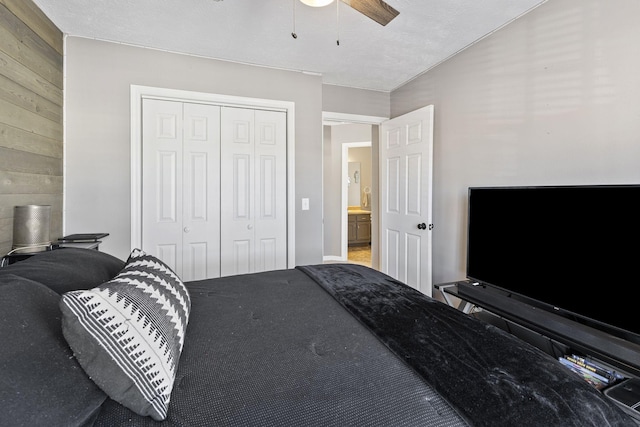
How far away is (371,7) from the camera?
5.06ft

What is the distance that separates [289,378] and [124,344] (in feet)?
1.41

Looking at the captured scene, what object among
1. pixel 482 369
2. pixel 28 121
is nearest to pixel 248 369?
pixel 482 369

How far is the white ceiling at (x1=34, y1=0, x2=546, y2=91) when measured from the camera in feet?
6.69

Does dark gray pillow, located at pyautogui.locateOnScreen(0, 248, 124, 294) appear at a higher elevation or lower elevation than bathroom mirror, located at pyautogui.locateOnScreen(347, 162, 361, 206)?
lower

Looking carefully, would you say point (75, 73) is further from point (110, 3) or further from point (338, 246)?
point (338, 246)

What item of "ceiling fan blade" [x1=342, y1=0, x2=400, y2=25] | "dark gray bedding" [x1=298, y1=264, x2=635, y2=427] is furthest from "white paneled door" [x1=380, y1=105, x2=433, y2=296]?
"dark gray bedding" [x1=298, y1=264, x2=635, y2=427]

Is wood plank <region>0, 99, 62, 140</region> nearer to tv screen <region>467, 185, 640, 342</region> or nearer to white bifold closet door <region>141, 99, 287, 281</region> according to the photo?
white bifold closet door <region>141, 99, 287, 281</region>

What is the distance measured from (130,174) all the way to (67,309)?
223 centimetres

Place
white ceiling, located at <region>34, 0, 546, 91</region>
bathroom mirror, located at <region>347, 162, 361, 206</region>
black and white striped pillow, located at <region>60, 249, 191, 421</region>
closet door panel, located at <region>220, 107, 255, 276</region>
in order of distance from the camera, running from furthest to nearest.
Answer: bathroom mirror, located at <region>347, 162, 361, 206</region>
closet door panel, located at <region>220, 107, 255, 276</region>
white ceiling, located at <region>34, 0, 546, 91</region>
black and white striped pillow, located at <region>60, 249, 191, 421</region>

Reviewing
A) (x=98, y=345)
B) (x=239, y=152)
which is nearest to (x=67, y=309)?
(x=98, y=345)

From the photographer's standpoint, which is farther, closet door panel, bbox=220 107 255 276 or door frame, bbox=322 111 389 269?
door frame, bbox=322 111 389 269

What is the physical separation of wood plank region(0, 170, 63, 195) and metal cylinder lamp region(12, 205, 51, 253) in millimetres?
128

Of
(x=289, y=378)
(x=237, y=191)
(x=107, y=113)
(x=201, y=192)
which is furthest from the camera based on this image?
(x=237, y=191)

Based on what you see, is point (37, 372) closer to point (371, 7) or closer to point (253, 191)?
point (371, 7)
